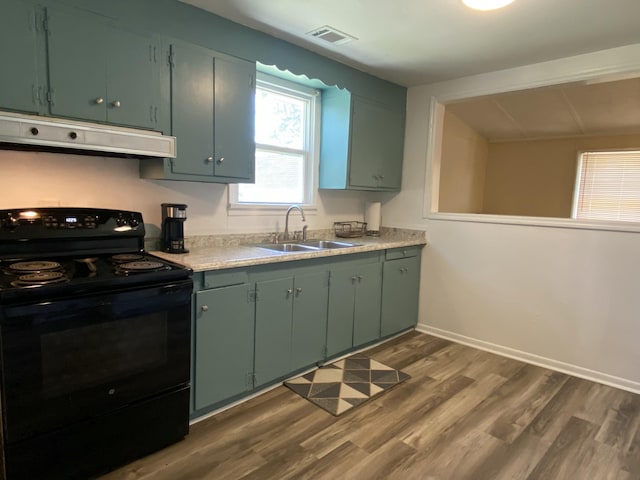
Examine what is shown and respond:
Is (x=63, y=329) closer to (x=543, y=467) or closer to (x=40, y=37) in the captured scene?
(x=40, y=37)

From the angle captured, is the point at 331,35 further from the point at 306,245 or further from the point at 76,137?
the point at 76,137

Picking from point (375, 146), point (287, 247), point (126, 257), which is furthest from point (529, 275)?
point (126, 257)

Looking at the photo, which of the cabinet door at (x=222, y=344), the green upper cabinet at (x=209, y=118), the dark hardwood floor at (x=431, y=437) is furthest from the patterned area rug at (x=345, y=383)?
the green upper cabinet at (x=209, y=118)

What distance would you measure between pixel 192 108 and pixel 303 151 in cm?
134

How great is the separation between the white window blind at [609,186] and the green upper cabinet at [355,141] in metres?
2.83

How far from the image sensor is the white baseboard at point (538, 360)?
2928 millimetres

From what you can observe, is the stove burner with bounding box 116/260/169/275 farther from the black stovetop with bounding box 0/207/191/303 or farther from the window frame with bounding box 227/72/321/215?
the window frame with bounding box 227/72/321/215

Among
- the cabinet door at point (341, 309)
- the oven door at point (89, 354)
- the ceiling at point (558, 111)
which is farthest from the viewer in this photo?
the ceiling at point (558, 111)

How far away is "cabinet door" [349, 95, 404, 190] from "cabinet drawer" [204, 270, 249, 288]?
5.16ft

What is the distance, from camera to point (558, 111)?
13.9ft

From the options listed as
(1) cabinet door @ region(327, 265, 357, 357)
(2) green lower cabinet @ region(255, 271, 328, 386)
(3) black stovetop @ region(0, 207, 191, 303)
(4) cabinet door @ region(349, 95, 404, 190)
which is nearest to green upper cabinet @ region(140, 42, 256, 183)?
(3) black stovetop @ region(0, 207, 191, 303)

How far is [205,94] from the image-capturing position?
241 centimetres

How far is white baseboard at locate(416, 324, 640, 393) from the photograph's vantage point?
2.93m

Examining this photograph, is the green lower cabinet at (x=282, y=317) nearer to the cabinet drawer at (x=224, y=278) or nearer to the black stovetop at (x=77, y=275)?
the cabinet drawer at (x=224, y=278)
